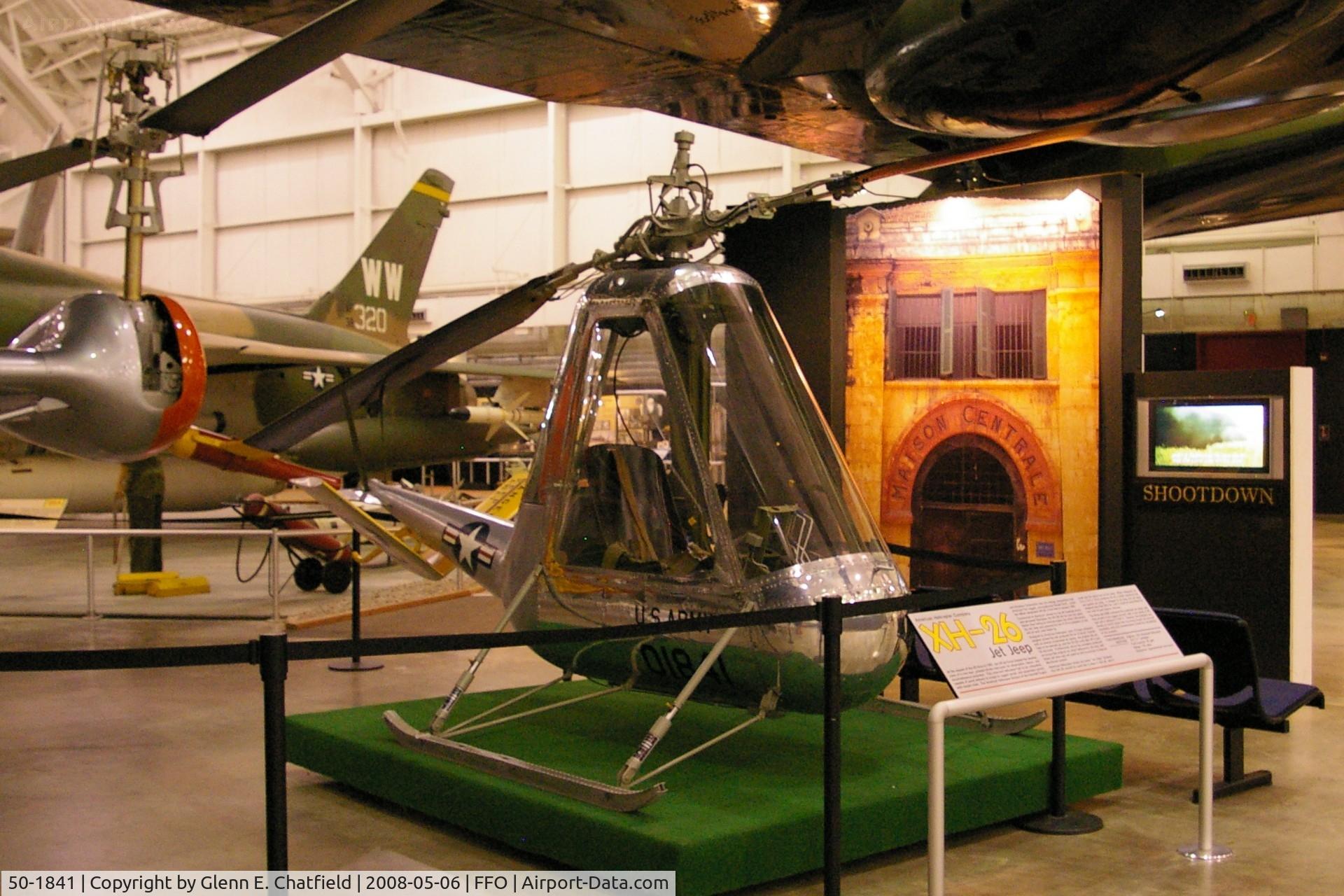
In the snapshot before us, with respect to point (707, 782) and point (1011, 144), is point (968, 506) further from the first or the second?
point (707, 782)

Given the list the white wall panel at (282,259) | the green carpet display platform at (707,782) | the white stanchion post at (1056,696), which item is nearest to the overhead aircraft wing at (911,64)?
the white stanchion post at (1056,696)

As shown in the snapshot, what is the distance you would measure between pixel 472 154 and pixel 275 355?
446 inches

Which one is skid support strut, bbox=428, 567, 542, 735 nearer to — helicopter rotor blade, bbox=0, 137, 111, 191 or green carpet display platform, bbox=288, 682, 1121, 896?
green carpet display platform, bbox=288, 682, 1121, 896

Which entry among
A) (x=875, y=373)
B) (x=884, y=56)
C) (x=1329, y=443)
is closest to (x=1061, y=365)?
(x=875, y=373)

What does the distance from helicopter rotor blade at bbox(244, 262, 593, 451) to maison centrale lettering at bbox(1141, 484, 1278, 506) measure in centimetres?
359

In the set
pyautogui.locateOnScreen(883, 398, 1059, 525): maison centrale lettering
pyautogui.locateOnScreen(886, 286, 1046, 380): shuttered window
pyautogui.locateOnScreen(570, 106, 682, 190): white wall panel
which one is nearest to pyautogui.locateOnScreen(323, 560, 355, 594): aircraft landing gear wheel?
pyautogui.locateOnScreen(883, 398, 1059, 525): maison centrale lettering

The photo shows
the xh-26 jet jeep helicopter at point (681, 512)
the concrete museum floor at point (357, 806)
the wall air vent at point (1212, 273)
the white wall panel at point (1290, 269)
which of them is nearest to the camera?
the concrete museum floor at point (357, 806)

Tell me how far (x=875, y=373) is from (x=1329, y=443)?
17.5 m

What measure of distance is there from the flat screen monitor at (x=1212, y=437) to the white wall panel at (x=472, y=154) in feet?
54.1

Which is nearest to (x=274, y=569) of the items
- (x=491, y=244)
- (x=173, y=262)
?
(x=491, y=244)

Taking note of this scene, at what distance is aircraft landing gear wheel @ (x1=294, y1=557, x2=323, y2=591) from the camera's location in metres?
10.7

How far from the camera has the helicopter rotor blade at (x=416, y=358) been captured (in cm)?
486

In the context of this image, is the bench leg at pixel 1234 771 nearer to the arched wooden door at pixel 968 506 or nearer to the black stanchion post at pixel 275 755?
the arched wooden door at pixel 968 506

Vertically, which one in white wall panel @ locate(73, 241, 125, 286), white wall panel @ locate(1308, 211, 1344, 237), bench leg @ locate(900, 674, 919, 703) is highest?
white wall panel @ locate(73, 241, 125, 286)
